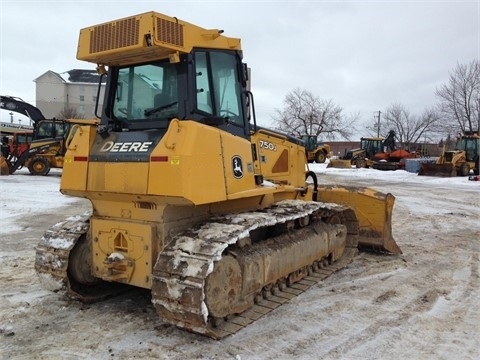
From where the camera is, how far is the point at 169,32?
4266 millimetres

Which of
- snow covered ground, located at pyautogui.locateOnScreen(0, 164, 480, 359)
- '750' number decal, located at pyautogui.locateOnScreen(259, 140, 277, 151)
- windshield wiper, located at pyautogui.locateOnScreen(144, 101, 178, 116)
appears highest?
windshield wiper, located at pyautogui.locateOnScreen(144, 101, 178, 116)

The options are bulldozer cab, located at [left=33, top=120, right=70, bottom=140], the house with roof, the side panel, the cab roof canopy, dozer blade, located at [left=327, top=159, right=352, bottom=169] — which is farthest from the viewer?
the house with roof

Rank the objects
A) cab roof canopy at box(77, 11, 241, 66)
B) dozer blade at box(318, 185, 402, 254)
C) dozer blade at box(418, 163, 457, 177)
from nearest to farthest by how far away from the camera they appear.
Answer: cab roof canopy at box(77, 11, 241, 66)
dozer blade at box(318, 185, 402, 254)
dozer blade at box(418, 163, 457, 177)

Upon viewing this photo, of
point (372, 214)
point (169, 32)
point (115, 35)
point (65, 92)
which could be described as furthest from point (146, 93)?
point (65, 92)

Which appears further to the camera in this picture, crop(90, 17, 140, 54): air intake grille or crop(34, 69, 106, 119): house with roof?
crop(34, 69, 106, 119): house with roof

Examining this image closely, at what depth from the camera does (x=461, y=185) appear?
2248cm

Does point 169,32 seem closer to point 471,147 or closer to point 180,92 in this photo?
point 180,92

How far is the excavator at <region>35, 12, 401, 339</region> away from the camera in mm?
4055

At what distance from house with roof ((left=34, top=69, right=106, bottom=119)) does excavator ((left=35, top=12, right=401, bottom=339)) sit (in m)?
74.0

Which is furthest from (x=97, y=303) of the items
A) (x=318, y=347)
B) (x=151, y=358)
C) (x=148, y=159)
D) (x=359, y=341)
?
(x=359, y=341)

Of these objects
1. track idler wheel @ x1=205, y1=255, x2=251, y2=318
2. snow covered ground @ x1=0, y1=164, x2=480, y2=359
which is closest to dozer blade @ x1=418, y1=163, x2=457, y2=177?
snow covered ground @ x1=0, y1=164, x2=480, y2=359

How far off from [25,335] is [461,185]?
22.2 m

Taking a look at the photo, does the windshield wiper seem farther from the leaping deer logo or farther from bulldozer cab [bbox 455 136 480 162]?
bulldozer cab [bbox 455 136 480 162]

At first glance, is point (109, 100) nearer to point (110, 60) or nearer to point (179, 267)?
point (110, 60)
